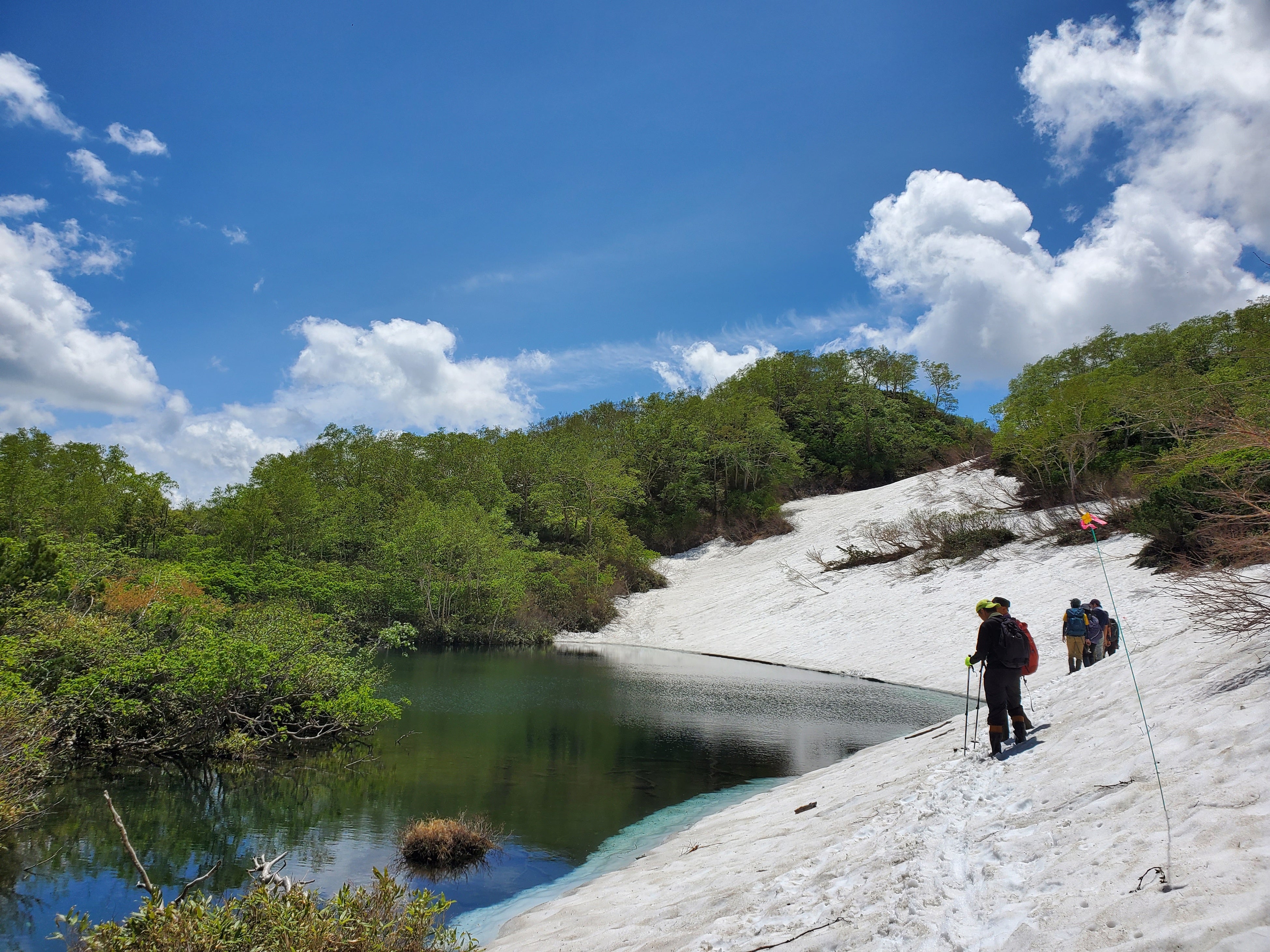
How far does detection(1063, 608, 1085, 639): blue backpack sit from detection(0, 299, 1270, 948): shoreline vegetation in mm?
2907

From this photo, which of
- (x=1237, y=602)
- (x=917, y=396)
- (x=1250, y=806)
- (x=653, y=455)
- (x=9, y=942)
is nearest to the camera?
(x=1250, y=806)

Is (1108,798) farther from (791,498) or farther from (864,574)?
(791,498)

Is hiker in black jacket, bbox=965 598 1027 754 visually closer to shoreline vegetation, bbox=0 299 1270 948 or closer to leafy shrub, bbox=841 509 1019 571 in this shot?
shoreline vegetation, bbox=0 299 1270 948

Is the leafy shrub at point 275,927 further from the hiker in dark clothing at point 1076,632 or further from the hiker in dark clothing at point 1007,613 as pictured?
the hiker in dark clothing at point 1076,632

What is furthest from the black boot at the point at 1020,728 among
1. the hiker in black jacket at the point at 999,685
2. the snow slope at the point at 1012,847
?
the snow slope at the point at 1012,847

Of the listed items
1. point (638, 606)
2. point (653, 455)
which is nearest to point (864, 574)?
point (638, 606)

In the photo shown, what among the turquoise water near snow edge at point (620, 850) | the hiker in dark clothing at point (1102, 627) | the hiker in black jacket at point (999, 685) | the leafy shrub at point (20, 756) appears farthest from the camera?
the hiker in dark clothing at point (1102, 627)

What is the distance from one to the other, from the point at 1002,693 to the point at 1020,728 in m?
0.48

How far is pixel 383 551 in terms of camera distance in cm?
3928

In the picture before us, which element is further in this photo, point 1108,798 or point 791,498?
point 791,498

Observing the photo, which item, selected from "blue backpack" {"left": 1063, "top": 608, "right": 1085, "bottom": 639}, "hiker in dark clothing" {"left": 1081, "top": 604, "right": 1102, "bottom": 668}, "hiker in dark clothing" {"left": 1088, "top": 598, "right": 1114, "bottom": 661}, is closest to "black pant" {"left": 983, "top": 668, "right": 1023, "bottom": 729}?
"blue backpack" {"left": 1063, "top": 608, "right": 1085, "bottom": 639}

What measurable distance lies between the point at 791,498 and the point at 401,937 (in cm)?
5617

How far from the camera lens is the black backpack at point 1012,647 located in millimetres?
8242

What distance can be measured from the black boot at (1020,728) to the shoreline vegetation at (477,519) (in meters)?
2.88
